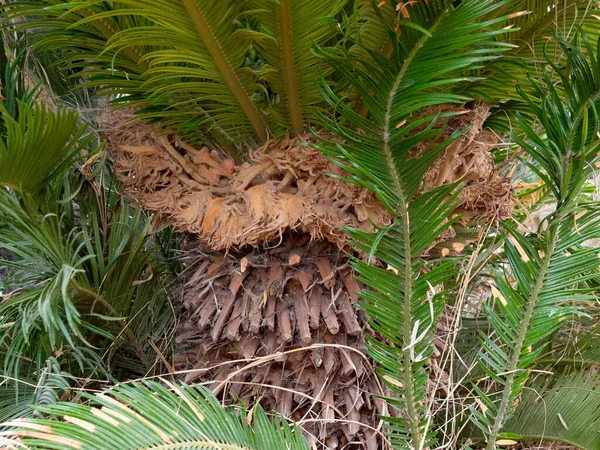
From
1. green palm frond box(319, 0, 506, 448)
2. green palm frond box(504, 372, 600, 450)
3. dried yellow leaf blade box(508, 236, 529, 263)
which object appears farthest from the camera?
green palm frond box(504, 372, 600, 450)

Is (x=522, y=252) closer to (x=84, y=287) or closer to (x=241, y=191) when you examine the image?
(x=241, y=191)

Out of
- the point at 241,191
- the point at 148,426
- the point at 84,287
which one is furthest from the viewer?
the point at 84,287

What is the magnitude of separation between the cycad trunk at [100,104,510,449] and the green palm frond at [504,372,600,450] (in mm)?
355

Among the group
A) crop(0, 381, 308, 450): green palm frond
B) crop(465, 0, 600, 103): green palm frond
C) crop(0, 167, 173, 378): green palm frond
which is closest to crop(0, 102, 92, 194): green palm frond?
crop(0, 167, 173, 378): green palm frond

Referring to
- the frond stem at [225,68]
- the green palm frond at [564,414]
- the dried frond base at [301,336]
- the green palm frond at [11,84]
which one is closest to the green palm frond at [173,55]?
the frond stem at [225,68]

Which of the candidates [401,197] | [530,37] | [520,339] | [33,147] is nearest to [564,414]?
[520,339]

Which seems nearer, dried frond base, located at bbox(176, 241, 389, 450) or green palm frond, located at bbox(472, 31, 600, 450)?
green palm frond, located at bbox(472, 31, 600, 450)

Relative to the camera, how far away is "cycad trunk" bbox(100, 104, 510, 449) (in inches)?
38.3

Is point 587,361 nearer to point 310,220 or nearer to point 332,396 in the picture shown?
point 332,396

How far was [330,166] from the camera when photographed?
97 cm

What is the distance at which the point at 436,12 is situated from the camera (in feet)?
2.54

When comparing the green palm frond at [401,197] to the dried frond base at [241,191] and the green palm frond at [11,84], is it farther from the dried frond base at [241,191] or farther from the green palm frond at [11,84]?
the green palm frond at [11,84]

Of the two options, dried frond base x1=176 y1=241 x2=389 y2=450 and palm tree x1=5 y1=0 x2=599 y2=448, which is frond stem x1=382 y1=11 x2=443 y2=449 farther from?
dried frond base x1=176 y1=241 x2=389 y2=450

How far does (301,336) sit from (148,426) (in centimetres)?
30
